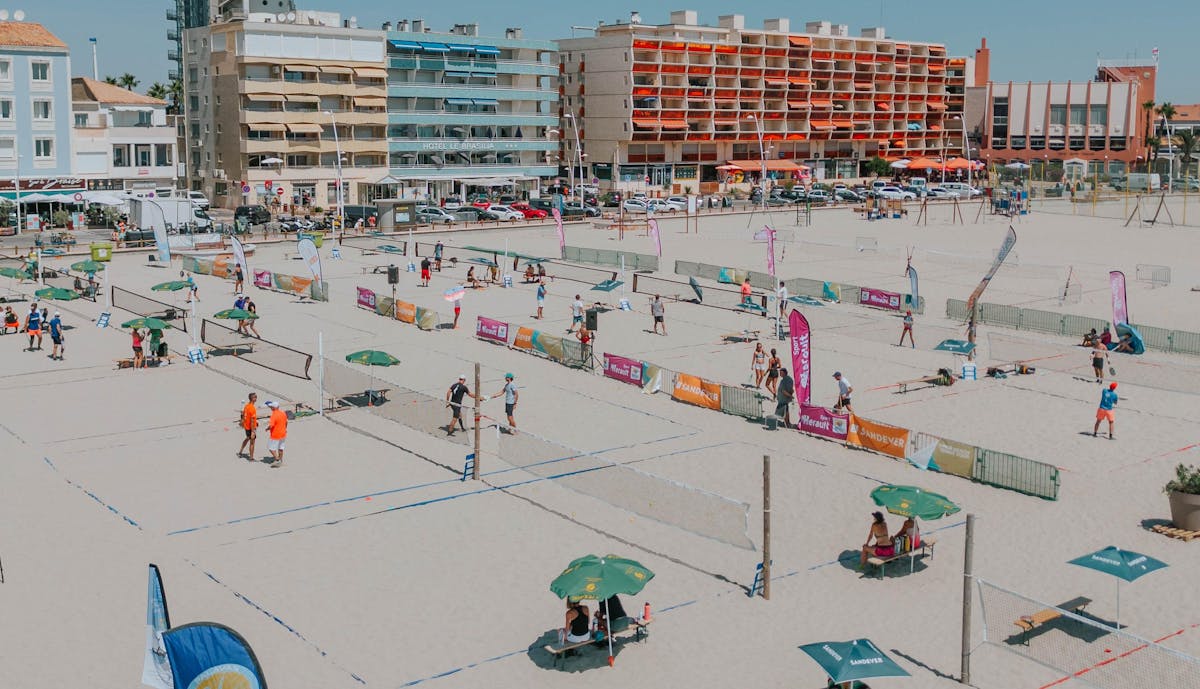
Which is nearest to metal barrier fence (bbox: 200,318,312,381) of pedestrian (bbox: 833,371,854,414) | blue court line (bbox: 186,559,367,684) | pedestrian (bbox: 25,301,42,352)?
pedestrian (bbox: 25,301,42,352)

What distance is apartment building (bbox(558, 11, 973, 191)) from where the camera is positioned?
11550 cm

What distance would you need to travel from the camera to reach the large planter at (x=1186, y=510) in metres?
21.3

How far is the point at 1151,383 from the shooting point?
32.7 meters

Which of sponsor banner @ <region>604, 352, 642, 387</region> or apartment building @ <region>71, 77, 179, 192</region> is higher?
apartment building @ <region>71, 77, 179, 192</region>

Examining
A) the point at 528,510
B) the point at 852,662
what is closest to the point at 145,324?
the point at 528,510

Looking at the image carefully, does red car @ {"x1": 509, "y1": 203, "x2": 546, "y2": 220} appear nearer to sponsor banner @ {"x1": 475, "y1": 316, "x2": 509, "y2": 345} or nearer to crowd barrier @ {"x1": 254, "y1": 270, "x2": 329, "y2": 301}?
crowd barrier @ {"x1": 254, "y1": 270, "x2": 329, "y2": 301}

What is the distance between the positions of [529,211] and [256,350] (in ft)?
160

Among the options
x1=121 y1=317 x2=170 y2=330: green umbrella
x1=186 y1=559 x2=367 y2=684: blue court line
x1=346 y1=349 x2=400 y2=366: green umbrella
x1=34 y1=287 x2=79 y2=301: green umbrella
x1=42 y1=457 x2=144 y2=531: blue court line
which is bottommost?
x1=186 y1=559 x2=367 y2=684: blue court line

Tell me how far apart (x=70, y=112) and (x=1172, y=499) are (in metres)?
74.7

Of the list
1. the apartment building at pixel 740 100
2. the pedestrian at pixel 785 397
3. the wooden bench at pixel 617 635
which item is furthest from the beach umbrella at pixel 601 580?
the apartment building at pixel 740 100

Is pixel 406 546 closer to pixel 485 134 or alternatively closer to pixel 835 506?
pixel 835 506

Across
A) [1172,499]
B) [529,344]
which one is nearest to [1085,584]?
[1172,499]

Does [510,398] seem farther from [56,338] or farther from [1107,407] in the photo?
[56,338]

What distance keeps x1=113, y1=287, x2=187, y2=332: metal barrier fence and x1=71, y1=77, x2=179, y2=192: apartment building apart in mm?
40687
